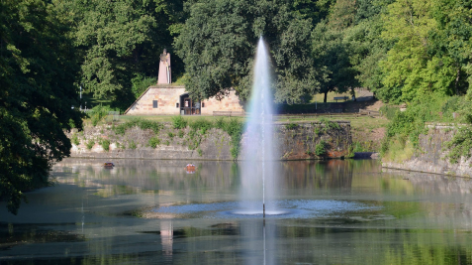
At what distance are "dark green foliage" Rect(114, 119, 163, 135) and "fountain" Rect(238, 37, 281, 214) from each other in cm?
987

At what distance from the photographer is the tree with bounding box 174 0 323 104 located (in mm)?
78000

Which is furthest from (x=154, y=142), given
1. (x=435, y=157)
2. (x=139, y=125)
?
(x=435, y=157)

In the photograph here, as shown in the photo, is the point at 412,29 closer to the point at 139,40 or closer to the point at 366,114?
the point at 366,114

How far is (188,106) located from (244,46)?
15.6 metres

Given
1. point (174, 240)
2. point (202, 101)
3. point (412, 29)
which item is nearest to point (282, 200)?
point (174, 240)

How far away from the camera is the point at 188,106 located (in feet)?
297

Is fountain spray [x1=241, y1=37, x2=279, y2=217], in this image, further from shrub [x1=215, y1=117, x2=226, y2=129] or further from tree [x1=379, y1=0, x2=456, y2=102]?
tree [x1=379, y1=0, x2=456, y2=102]

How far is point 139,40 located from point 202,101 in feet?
36.7

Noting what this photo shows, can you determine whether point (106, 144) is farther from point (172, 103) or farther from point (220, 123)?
point (172, 103)

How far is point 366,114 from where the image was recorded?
265ft

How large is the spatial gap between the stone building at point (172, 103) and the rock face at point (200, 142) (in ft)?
45.3

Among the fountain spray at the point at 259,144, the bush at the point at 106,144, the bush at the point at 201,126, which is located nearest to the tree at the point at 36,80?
the fountain spray at the point at 259,144

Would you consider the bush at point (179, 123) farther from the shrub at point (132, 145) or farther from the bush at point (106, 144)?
the bush at point (106, 144)

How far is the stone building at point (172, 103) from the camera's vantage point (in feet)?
291
